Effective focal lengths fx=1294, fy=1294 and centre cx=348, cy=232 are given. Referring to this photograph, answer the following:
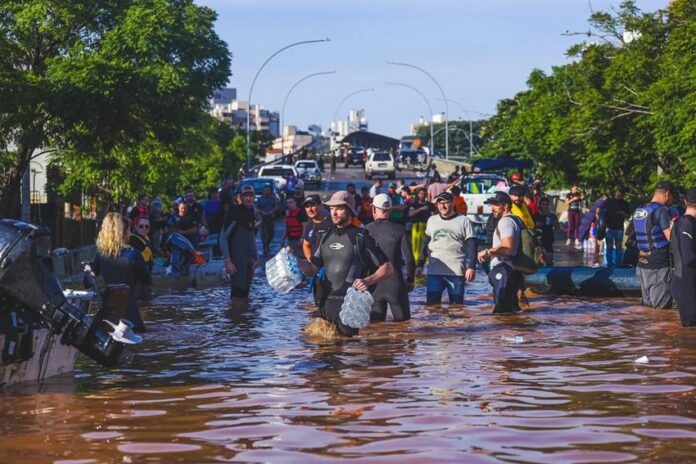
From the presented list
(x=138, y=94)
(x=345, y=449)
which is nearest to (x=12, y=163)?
(x=138, y=94)

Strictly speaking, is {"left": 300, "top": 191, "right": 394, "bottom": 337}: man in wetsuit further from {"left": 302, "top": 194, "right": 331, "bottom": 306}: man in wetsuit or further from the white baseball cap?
{"left": 302, "top": 194, "right": 331, "bottom": 306}: man in wetsuit

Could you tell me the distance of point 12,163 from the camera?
35625mm

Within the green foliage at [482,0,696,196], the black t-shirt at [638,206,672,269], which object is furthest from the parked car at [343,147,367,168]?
the black t-shirt at [638,206,672,269]

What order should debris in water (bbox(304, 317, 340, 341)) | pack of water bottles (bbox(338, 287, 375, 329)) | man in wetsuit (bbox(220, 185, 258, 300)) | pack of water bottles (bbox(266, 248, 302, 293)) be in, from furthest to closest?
man in wetsuit (bbox(220, 185, 258, 300)) < debris in water (bbox(304, 317, 340, 341)) < pack of water bottles (bbox(266, 248, 302, 293)) < pack of water bottles (bbox(338, 287, 375, 329))

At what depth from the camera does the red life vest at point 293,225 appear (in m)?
25.5

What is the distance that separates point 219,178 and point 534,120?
33802 mm

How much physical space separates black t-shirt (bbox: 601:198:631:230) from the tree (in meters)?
12.7

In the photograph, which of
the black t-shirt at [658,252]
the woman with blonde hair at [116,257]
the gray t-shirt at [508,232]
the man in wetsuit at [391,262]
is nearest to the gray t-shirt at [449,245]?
the gray t-shirt at [508,232]

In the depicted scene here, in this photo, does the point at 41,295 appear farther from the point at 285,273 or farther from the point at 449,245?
the point at 449,245

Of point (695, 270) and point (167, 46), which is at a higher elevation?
point (167, 46)

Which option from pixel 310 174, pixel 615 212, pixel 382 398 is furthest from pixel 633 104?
pixel 310 174

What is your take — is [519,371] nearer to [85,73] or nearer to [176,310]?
[176,310]

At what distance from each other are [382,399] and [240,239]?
906cm

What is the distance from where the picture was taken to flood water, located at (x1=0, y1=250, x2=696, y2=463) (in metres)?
8.10
